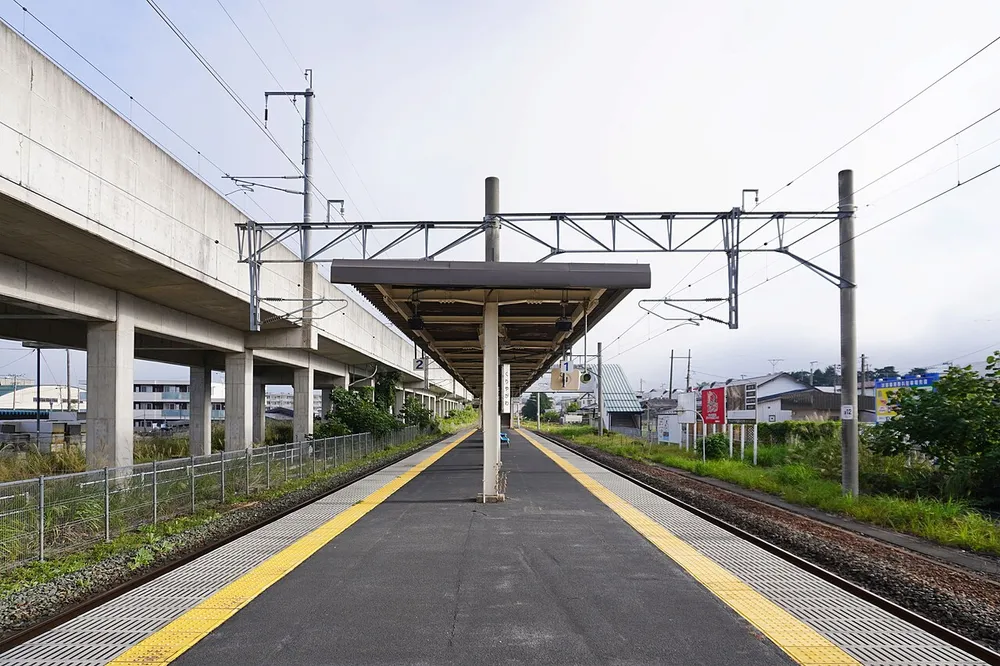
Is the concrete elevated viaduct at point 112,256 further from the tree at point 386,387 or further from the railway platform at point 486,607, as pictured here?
the tree at point 386,387

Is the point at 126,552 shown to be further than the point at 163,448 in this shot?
No

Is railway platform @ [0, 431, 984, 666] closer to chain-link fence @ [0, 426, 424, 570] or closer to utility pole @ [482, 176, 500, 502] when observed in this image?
chain-link fence @ [0, 426, 424, 570]

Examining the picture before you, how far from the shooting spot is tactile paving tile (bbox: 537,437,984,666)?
19.6ft

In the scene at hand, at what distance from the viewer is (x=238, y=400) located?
100 ft

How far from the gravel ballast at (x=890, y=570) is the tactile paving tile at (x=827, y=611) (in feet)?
1.96

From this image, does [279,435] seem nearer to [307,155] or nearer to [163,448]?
[163,448]

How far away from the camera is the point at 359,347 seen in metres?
38.4

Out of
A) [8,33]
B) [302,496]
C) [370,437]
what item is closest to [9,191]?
[8,33]

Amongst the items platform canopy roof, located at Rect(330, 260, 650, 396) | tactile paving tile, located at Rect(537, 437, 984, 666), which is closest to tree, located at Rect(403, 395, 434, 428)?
platform canopy roof, located at Rect(330, 260, 650, 396)

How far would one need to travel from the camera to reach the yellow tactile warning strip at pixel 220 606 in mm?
6027

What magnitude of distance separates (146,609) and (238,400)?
24.3m

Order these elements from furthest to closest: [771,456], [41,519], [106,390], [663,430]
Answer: [663,430]
[771,456]
[106,390]
[41,519]

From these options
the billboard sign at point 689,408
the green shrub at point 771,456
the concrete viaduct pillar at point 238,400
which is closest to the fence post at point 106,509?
the green shrub at point 771,456

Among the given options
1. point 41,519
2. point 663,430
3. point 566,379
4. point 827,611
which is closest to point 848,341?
point 566,379
